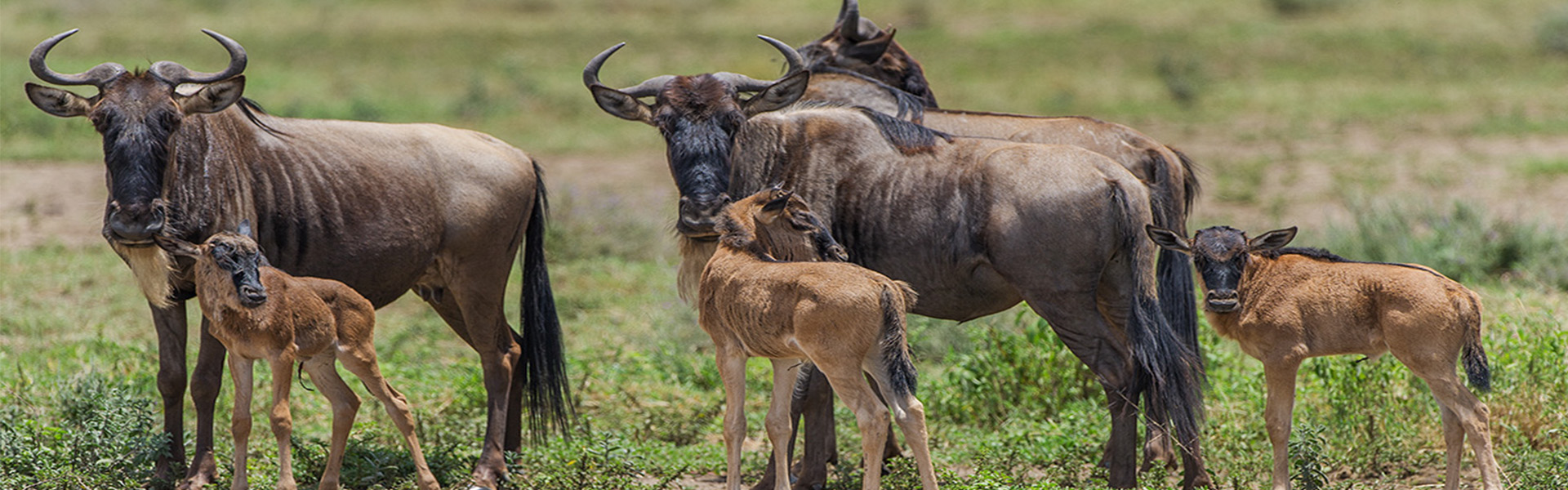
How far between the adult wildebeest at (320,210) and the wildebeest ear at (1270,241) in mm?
3330

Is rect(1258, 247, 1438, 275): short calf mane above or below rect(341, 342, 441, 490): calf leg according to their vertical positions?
above

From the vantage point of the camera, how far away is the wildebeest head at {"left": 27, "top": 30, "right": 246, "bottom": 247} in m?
5.39

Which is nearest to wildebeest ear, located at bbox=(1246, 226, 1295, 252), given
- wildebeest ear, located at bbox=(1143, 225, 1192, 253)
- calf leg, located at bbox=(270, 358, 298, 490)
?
wildebeest ear, located at bbox=(1143, 225, 1192, 253)

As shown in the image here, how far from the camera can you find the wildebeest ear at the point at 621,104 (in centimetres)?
605

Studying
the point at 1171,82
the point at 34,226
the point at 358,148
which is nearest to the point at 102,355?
the point at 358,148

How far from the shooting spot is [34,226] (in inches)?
495

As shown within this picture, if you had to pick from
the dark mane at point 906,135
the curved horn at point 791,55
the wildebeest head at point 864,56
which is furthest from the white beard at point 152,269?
the wildebeest head at point 864,56

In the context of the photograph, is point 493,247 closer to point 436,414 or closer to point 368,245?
point 368,245

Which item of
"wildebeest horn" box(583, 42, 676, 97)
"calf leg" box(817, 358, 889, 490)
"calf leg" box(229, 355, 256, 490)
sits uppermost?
"wildebeest horn" box(583, 42, 676, 97)

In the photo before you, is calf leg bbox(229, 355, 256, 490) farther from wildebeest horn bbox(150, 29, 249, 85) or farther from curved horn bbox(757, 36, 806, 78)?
curved horn bbox(757, 36, 806, 78)

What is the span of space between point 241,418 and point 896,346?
7.72 ft

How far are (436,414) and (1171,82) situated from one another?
16.0 metres

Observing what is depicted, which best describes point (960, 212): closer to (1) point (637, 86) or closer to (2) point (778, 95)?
(2) point (778, 95)

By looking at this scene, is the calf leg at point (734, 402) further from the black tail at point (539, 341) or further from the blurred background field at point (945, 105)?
the black tail at point (539, 341)
